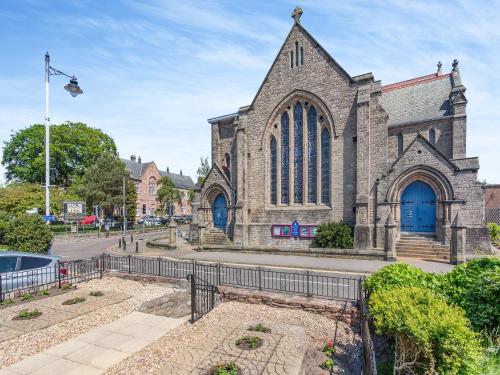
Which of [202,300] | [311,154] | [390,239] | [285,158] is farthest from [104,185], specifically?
[390,239]

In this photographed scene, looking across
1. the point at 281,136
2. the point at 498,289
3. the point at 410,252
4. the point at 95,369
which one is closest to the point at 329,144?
the point at 281,136

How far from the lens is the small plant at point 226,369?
492cm

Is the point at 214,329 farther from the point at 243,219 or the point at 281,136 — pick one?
the point at 281,136

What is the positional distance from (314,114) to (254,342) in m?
19.3

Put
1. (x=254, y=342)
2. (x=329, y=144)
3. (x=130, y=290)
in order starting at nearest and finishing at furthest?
(x=254, y=342) → (x=130, y=290) → (x=329, y=144)

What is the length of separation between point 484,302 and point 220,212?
22.1m

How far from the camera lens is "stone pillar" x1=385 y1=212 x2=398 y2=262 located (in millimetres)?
15977

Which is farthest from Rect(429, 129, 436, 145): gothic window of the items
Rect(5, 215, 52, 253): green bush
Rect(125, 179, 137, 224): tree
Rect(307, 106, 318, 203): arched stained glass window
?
Rect(125, 179, 137, 224): tree

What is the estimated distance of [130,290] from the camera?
10.7 m

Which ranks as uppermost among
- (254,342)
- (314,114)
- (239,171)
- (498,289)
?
(314,114)

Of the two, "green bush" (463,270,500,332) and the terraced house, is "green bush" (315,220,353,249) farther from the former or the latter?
"green bush" (463,270,500,332)

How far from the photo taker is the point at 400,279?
21.6ft

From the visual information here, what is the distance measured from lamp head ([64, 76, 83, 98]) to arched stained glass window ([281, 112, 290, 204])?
589 inches

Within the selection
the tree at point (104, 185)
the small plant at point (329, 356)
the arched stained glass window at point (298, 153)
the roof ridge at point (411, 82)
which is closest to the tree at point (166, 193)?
the tree at point (104, 185)
